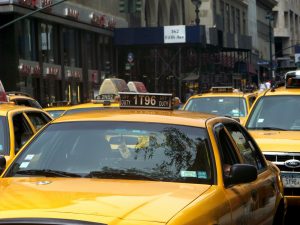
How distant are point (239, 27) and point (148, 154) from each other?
7190 cm

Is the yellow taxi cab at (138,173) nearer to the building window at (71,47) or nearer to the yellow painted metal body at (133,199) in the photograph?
the yellow painted metal body at (133,199)

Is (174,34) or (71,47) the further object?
(174,34)

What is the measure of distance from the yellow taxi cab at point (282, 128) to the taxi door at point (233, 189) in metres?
2.80

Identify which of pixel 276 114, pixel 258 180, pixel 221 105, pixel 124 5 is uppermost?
pixel 124 5

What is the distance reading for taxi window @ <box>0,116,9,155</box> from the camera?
8203 millimetres

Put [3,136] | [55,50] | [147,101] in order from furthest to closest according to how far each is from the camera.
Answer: [55,50]
[3,136]
[147,101]

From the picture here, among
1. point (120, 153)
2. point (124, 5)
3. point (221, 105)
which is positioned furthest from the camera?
point (124, 5)

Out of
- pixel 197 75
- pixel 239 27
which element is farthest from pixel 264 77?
pixel 197 75

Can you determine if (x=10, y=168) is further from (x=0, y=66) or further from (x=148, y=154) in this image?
(x=0, y=66)

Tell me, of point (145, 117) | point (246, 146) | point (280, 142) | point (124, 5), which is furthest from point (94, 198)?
point (124, 5)

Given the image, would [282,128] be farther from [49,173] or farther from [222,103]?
[222,103]

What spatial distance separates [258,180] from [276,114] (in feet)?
14.7

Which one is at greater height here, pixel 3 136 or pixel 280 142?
pixel 3 136

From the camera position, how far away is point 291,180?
8.42m
